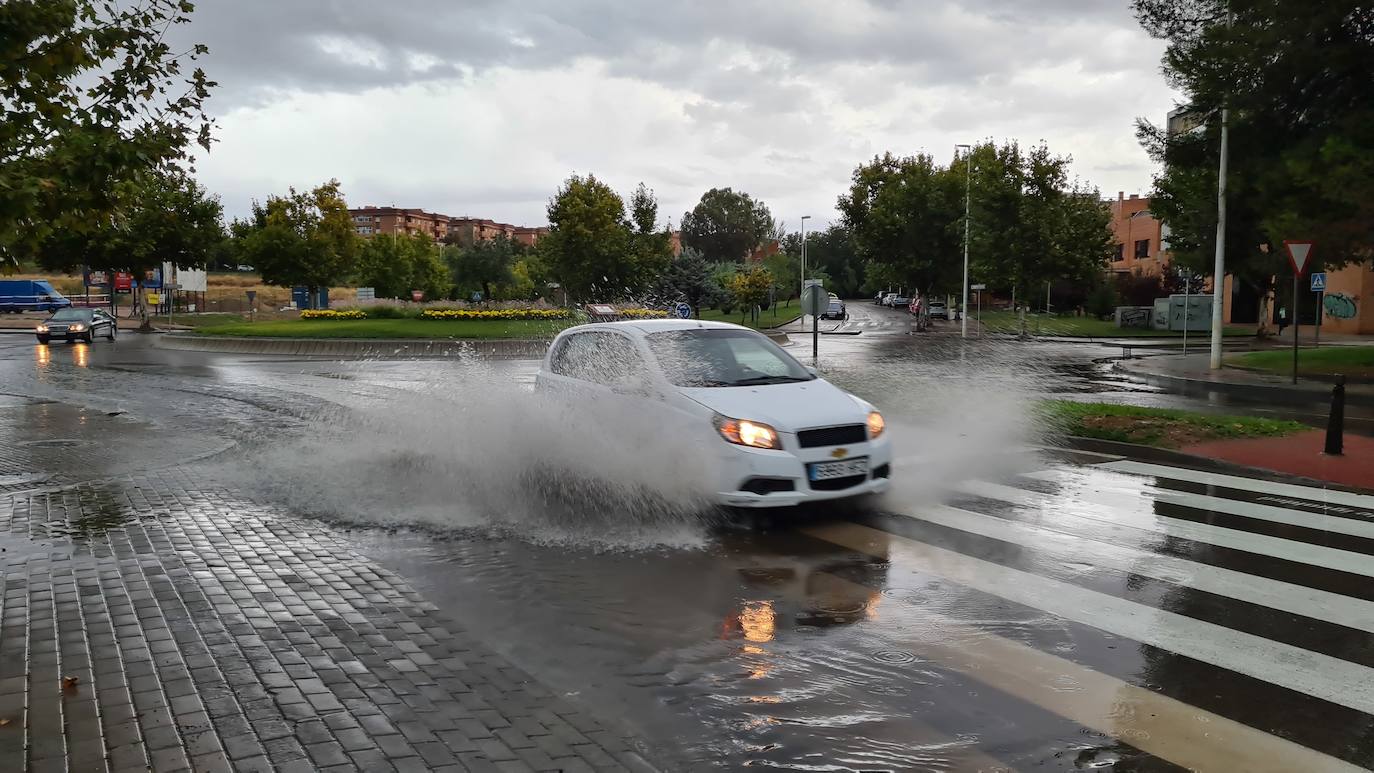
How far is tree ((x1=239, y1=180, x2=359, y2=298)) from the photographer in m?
51.6

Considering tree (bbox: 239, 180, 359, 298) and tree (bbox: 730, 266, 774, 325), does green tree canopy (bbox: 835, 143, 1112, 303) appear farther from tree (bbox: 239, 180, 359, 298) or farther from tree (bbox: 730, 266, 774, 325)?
tree (bbox: 239, 180, 359, 298)

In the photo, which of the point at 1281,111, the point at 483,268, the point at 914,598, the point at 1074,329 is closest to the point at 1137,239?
the point at 1074,329

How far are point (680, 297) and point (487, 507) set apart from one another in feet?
166

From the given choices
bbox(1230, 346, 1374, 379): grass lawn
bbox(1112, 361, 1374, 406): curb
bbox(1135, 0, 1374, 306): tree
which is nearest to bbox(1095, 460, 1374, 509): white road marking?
bbox(1112, 361, 1374, 406): curb

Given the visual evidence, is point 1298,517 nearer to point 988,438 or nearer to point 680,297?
point 988,438

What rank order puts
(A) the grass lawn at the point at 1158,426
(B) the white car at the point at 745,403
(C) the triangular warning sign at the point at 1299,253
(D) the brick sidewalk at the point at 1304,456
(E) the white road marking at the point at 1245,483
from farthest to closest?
(C) the triangular warning sign at the point at 1299,253
(A) the grass lawn at the point at 1158,426
(D) the brick sidewalk at the point at 1304,456
(E) the white road marking at the point at 1245,483
(B) the white car at the point at 745,403

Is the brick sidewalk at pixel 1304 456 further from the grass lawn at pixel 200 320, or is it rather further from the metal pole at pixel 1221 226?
the grass lawn at pixel 200 320

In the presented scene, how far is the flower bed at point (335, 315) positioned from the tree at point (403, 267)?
94.3 feet

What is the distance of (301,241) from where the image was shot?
2057 inches

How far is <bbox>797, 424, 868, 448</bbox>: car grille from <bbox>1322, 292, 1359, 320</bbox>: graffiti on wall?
1864 inches

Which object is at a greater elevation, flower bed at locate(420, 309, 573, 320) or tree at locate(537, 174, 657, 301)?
tree at locate(537, 174, 657, 301)

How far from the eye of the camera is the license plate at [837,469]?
7.38 metres

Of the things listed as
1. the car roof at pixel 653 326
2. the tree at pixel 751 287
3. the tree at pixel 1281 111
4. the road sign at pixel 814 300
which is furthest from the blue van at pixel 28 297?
the car roof at pixel 653 326

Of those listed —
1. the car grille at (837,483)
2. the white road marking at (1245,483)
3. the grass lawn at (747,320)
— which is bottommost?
the white road marking at (1245,483)
